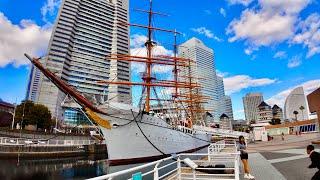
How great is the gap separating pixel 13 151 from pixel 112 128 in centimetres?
2171

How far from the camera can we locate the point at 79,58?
14538 centimetres

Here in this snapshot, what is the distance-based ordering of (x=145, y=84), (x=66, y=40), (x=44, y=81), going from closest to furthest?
(x=145, y=84) < (x=44, y=81) < (x=66, y=40)

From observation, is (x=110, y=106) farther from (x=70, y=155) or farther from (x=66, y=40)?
(x=66, y=40)

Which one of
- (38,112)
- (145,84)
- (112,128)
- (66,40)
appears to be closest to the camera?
(112,128)

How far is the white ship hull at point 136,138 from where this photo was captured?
26.4 metres

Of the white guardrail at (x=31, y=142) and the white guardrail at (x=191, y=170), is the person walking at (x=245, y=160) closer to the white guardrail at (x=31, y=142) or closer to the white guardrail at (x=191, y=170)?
the white guardrail at (x=191, y=170)

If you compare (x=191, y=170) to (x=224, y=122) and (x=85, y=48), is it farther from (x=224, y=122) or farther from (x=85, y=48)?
(x=224, y=122)

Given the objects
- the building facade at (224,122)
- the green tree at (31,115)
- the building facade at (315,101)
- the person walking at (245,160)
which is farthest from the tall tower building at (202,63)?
the person walking at (245,160)

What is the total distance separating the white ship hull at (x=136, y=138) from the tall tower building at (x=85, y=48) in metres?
101

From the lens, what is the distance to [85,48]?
15000 cm

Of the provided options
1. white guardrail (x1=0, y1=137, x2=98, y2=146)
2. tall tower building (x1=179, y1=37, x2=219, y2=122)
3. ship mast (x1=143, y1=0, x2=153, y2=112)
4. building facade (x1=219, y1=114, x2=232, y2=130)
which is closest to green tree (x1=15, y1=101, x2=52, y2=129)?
white guardrail (x1=0, y1=137, x2=98, y2=146)

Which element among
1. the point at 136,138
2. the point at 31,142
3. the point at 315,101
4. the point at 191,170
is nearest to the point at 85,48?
the point at 31,142

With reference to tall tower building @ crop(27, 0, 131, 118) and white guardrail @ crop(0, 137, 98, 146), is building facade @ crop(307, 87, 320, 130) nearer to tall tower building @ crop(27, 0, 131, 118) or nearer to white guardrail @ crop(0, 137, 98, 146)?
white guardrail @ crop(0, 137, 98, 146)

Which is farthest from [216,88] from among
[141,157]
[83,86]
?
[141,157]
